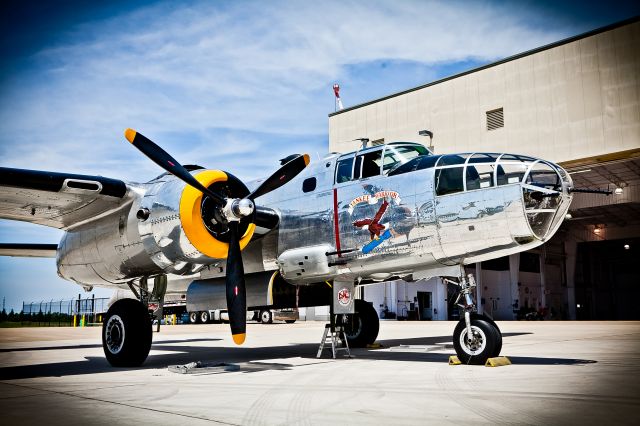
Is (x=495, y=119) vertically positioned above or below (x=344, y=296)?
above

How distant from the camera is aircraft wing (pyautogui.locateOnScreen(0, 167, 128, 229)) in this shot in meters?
9.49

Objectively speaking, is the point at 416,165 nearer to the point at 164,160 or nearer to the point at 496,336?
the point at 496,336

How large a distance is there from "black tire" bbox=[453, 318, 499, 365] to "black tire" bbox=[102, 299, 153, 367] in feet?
19.7

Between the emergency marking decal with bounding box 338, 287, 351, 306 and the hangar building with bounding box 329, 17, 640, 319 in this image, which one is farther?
the hangar building with bounding box 329, 17, 640, 319

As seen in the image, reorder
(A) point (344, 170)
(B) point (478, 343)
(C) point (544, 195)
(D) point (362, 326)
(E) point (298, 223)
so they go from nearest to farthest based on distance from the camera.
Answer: (C) point (544, 195) < (B) point (478, 343) < (A) point (344, 170) < (E) point (298, 223) < (D) point (362, 326)

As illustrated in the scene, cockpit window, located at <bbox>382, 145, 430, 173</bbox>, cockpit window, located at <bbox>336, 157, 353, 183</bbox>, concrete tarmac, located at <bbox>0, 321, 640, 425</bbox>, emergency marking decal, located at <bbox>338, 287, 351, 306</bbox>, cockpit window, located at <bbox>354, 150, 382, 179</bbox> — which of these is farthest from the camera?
emergency marking decal, located at <bbox>338, 287, 351, 306</bbox>

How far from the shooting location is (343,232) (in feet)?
35.2

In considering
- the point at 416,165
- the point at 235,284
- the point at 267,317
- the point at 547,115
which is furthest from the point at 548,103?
the point at 267,317

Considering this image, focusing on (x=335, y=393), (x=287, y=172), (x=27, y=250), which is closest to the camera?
(x=335, y=393)

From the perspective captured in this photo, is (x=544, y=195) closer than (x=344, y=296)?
Yes

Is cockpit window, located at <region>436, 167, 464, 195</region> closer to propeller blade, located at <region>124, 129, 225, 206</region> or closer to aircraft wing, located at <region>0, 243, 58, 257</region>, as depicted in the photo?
propeller blade, located at <region>124, 129, 225, 206</region>

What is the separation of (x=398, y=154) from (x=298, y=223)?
254cm

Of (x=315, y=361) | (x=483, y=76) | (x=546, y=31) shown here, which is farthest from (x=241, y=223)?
(x=483, y=76)

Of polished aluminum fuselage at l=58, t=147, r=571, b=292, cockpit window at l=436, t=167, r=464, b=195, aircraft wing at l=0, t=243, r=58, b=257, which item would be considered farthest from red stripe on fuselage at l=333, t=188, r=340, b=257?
aircraft wing at l=0, t=243, r=58, b=257
